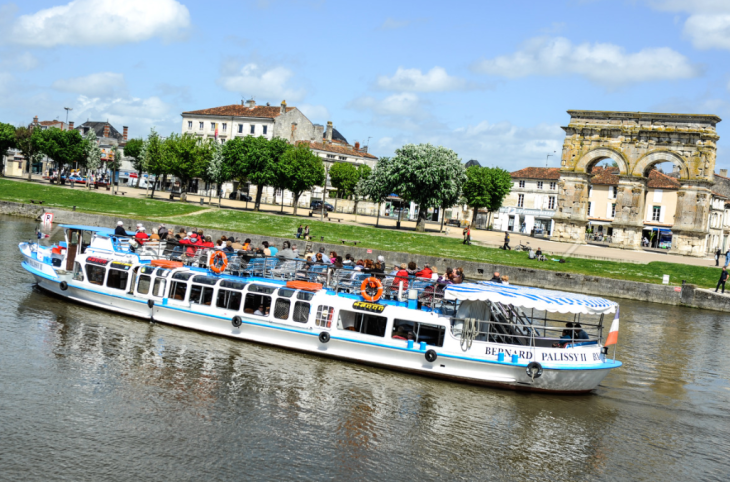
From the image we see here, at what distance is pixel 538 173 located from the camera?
111 metres

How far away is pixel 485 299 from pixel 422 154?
55674mm

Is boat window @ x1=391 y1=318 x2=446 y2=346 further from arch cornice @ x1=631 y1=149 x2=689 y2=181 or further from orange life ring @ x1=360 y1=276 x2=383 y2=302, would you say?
arch cornice @ x1=631 y1=149 x2=689 y2=181

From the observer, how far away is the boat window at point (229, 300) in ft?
79.6

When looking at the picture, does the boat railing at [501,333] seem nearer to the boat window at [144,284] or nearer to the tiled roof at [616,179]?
the boat window at [144,284]

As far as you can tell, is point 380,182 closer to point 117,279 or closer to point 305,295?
point 117,279

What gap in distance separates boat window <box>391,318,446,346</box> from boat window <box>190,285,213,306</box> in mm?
7502

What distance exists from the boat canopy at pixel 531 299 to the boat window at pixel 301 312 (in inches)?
206

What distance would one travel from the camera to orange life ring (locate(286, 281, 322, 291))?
77.6 ft

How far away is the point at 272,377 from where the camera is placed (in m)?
19.8

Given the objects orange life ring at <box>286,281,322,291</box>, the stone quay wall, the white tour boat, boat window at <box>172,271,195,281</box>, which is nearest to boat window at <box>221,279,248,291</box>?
the white tour boat

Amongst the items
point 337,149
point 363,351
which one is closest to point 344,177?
point 337,149

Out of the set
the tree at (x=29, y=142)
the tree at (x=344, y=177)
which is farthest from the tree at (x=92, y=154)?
the tree at (x=344, y=177)

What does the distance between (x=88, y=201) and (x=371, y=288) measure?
5510 centimetres

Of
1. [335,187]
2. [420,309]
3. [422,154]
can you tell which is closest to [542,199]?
[335,187]
